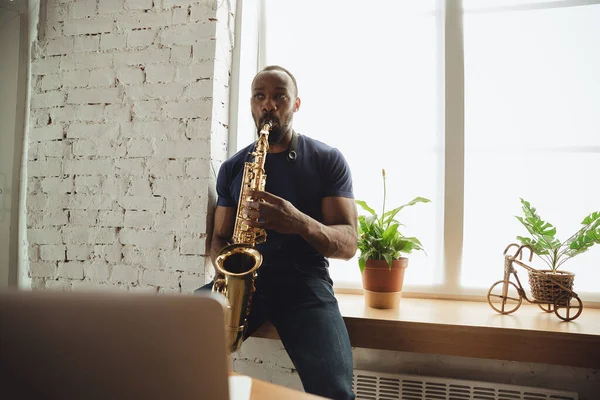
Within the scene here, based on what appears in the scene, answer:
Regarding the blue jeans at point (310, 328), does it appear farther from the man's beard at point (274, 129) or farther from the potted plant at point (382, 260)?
the man's beard at point (274, 129)

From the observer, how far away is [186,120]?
6.86 feet

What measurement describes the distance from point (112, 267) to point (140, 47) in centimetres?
110

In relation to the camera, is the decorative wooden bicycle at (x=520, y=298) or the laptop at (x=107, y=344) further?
the decorative wooden bicycle at (x=520, y=298)

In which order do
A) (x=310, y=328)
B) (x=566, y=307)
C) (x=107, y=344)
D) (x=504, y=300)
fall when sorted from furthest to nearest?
1. (x=504, y=300)
2. (x=566, y=307)
3. (x=310, y=328)
4. (x=107, y=344)

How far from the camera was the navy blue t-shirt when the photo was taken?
1925mm

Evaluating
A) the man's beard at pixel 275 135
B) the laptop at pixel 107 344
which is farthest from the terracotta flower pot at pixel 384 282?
the laptop at pixel 107 344

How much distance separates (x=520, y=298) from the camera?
1.95 meters

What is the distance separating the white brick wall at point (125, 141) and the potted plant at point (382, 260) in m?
0.75

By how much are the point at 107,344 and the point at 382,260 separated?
163cm

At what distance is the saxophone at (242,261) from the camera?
1.66 metres

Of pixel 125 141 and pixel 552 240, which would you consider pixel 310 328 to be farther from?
pixel 125 141

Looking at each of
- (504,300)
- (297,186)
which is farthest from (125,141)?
(504,300)

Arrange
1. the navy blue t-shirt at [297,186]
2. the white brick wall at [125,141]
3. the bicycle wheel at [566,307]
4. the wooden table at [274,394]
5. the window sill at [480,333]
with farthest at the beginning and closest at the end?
the white brick wall at [125,141]
the navy blue t-shirt at [297,186]
the bicycle wheel at [566,307]
the window sill at [480,333]
the wooden table at [274,394]

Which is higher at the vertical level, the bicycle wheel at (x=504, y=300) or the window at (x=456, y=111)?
the window at (x=456, y=111)
